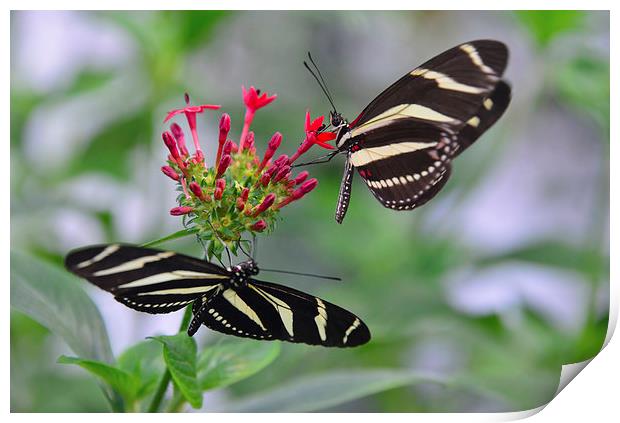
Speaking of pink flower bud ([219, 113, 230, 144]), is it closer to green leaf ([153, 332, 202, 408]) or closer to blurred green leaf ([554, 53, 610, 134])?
green leaf ([153, 332, 202, 408])

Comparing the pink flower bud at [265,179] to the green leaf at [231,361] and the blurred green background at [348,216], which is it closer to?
the green leaf at [231,361]

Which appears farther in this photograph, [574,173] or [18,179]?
[574,173]

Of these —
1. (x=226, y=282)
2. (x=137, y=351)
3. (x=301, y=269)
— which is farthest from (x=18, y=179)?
(x=226, y=282)

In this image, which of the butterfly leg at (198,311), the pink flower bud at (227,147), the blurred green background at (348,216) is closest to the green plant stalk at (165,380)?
the butterfly leg at (198,311)

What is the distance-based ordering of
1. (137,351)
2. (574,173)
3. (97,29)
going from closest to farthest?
(137,351), (97,29), (574,173)

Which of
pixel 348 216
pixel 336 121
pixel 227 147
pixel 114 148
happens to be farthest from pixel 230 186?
pixel 348 216

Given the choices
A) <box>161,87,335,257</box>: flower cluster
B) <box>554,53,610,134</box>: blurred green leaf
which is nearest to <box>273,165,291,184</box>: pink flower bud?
<box>161,87,335,257</box>: flower cluster
